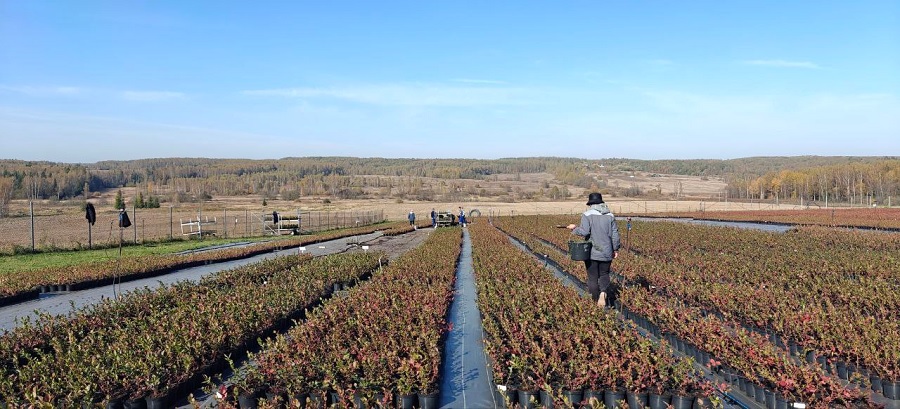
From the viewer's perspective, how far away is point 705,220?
42.2 meters

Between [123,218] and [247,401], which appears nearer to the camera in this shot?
[247,401]

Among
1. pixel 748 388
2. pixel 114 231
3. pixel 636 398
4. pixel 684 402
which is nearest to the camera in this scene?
pixel 684 402

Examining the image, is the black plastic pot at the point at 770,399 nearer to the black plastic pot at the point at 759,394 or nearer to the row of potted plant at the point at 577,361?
the black plastic pot at the point at 759,394

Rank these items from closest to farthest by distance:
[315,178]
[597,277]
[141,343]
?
[141,343] → [597,277] → [315,178]

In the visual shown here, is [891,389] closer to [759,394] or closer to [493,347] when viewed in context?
[759,394]

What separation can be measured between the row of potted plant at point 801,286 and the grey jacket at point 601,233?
1.61 metres

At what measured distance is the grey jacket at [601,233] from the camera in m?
9.53

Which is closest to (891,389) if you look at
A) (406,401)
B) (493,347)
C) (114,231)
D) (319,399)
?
(493,347)

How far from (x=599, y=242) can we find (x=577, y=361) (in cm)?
397

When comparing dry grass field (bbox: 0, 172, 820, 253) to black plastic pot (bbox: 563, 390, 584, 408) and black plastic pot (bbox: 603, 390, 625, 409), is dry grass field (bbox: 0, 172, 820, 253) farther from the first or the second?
black plastic pot (bbox: 603, 390, 625, 409)

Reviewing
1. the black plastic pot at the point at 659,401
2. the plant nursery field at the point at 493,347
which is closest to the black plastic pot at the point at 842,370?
the plant nursery field at the point at 493,347

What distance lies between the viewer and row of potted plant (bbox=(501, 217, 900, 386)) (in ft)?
21.8

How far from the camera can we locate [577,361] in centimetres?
583

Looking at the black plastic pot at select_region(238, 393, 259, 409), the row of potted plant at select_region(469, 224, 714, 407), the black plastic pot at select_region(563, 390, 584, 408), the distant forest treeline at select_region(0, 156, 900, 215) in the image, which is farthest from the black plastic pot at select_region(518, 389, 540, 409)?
the distant forest treeline at select_region(0, 156, 900, 215)
